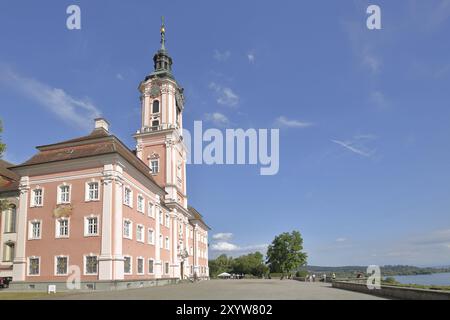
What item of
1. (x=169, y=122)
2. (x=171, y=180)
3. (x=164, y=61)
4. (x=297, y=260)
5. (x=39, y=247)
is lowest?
(x=297, y=260)

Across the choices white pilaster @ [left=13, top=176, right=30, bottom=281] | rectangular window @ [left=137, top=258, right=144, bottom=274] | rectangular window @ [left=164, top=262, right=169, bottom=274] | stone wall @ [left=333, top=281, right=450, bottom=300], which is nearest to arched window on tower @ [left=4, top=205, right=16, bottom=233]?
white pilaster @ [left=13, top=176, right=30, bottom=281]

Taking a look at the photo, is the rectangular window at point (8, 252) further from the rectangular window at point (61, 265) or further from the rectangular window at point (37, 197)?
the rectangular window at point (61, 265)

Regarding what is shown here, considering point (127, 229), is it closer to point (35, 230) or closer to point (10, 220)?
point (35, 230)

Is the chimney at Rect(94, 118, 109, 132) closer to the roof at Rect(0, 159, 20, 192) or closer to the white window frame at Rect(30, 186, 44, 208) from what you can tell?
the white window frame at Rect(30, 186, 44, 208)

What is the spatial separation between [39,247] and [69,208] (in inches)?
168

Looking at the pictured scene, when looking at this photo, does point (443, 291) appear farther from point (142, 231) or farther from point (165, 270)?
point (165, 270)

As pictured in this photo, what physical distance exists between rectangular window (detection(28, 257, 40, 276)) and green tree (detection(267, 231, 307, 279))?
5527 cm

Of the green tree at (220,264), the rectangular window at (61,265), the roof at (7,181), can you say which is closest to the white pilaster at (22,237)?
the rectangular window at (61,265)

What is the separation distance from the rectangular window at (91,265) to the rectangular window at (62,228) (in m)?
3.26

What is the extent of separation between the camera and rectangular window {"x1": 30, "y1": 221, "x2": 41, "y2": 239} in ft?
118

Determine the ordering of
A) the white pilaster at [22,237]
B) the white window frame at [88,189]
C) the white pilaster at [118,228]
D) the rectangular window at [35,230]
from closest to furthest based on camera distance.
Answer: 1. the white pilaster at [118,228]
2. the white window frame at [88,189]
3. the white pilaster at [22,237]
4. the rectangular window at [35,230]

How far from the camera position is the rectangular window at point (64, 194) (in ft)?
118

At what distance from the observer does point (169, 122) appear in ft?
185
